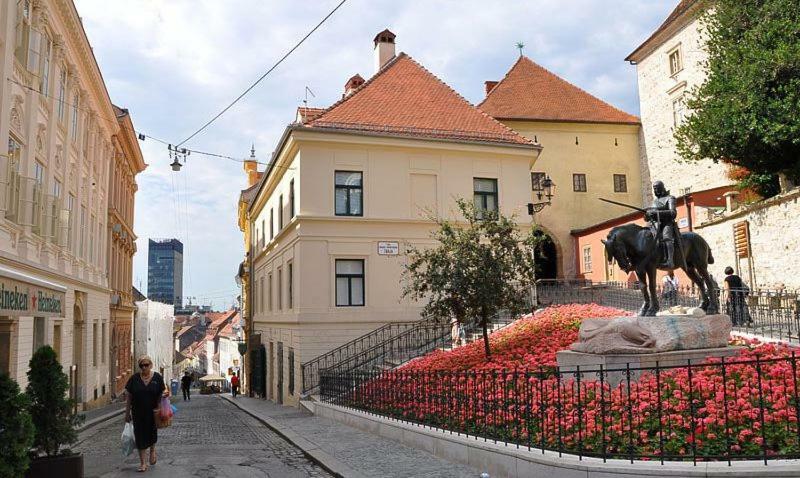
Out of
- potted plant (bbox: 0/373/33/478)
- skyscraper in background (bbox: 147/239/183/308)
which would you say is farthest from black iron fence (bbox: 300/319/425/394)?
skyscraper in background (bbox: 147/239/183/308)

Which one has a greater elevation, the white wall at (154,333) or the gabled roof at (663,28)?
the gabled roof at (663,28)

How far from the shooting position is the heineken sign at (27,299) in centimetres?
855

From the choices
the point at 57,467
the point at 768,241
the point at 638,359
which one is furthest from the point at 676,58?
the point at 57,467

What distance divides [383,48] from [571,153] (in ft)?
44.9

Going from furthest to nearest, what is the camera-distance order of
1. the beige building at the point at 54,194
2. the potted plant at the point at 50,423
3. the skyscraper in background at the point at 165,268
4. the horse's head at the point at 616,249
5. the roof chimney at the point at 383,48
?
the skyscraper in background at the point at 165,268
the roof chimney at the point at 383,48
the beige building at the point at 54,194
the horse's head at the point at 616,249
the potted plant at the point at 50,423

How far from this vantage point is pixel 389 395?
1338 cm

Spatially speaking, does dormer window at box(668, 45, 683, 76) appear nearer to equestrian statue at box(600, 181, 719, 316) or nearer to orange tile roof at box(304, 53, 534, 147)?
orange tile roof at box(304, 53, 534, 147)

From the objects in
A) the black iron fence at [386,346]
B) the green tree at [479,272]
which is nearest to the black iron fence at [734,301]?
the black iron fence at [386,346]

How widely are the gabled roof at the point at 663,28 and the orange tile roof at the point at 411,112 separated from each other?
550 inches

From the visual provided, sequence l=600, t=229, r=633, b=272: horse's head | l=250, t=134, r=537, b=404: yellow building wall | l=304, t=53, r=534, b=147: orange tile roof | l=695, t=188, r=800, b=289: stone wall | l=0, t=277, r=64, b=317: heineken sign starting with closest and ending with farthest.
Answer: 1. l=0, t=277, r=64, b=317: heineken sign
2. l=600, t=229, r=633, b=272: horse's head
3. l=695, t=188, r=800, b=289: stone wall
4. l=250, t=134, r=537, b=404: yellow building wall
5. l=304, t=53, r=534, b=147: orange tile roof

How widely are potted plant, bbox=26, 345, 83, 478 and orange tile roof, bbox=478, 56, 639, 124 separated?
32.8m

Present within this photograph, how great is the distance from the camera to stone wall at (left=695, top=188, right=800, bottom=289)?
72.2 ft

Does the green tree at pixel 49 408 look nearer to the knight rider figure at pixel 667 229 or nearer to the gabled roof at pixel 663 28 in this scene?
the knight rider figure at pixel 667 229

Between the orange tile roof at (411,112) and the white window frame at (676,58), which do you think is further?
the white window frame at (676,58)
